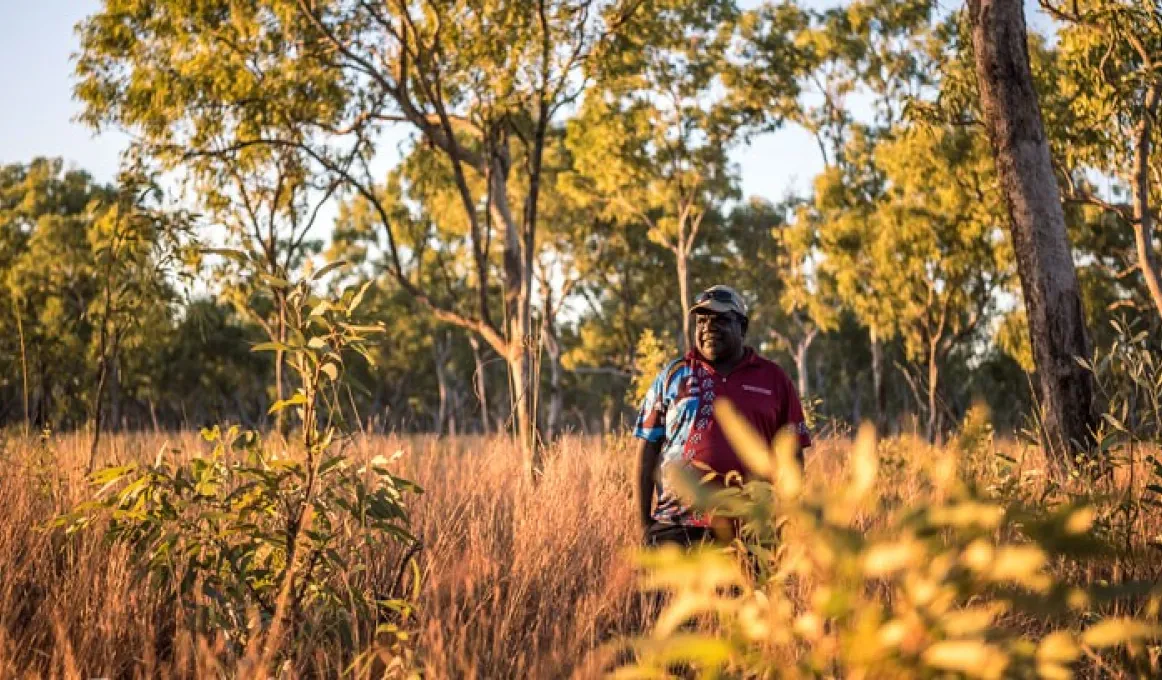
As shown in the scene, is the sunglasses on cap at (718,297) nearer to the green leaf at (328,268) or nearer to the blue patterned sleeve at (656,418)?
the blue patterned sleeve at (656,418)

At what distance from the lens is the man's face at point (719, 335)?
430 centimetres

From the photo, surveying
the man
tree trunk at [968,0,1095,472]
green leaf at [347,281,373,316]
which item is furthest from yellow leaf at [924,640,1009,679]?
tree trunk at [968,0,1095,472]

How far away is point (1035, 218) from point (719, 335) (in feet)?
9.82

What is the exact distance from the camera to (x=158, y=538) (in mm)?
3043

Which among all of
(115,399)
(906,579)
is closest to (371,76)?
(115,399)

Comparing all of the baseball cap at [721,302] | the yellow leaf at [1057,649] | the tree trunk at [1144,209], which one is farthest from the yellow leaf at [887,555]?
the tree trunk at [1144,209]

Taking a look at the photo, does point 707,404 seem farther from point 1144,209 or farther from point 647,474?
point 1144,209

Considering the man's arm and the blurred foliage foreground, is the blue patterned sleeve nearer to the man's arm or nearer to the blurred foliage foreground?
the man's arm

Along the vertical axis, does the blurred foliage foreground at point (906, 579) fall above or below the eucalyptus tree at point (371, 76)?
below

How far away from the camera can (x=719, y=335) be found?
4305 millimetres

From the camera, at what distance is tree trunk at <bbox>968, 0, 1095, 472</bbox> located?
591 cm

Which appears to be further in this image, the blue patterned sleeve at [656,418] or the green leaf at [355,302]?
the blue patterned sleeve at [656,418]

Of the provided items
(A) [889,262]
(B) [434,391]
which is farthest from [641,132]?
(B) [434,391]

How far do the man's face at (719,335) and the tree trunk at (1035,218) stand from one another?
2.66m
